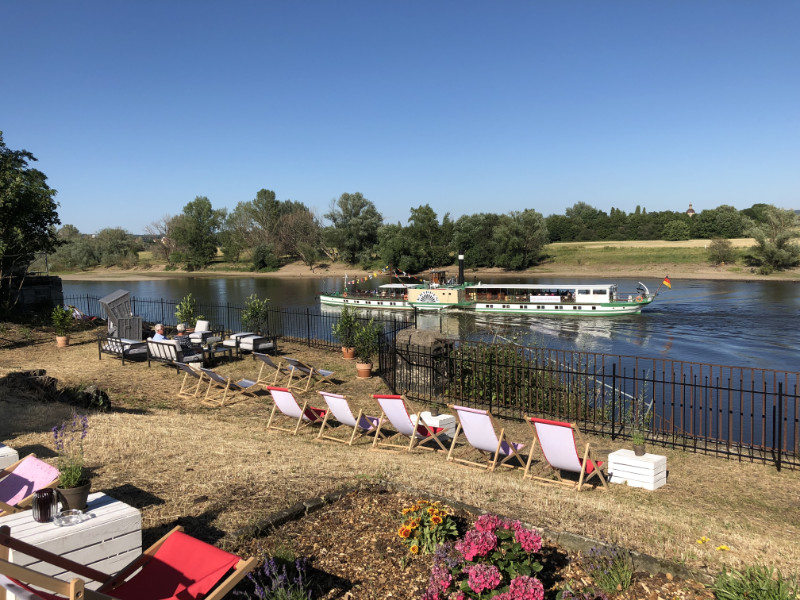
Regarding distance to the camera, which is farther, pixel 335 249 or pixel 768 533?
pixel 335 249

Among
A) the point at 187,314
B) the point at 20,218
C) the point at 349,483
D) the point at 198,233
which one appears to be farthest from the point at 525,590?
the point at 198,233

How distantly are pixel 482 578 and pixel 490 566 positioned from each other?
10 centimetres

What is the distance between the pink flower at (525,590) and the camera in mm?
3197

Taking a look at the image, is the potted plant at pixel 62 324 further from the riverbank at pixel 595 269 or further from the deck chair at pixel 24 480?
the riverbank at pixel 595 269

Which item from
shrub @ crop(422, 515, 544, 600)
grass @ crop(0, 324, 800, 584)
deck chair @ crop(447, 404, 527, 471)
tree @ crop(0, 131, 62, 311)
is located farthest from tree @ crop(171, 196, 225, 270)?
shrub @ crop(422, 515, 544, 600)

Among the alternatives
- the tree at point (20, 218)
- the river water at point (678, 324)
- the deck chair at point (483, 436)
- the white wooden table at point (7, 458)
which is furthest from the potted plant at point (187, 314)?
the white wooden table at point (7, 458)

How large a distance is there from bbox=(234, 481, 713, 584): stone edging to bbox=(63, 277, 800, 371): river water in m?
11.3

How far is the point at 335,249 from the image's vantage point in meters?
88.9

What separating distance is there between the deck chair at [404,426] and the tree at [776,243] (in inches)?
2664

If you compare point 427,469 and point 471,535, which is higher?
point 471,535

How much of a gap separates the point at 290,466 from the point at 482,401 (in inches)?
243

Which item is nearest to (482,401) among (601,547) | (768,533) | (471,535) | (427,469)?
(427,469)

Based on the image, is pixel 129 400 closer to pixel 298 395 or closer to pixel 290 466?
pixel 298 395

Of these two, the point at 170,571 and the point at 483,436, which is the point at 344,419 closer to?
the point at 483,436
